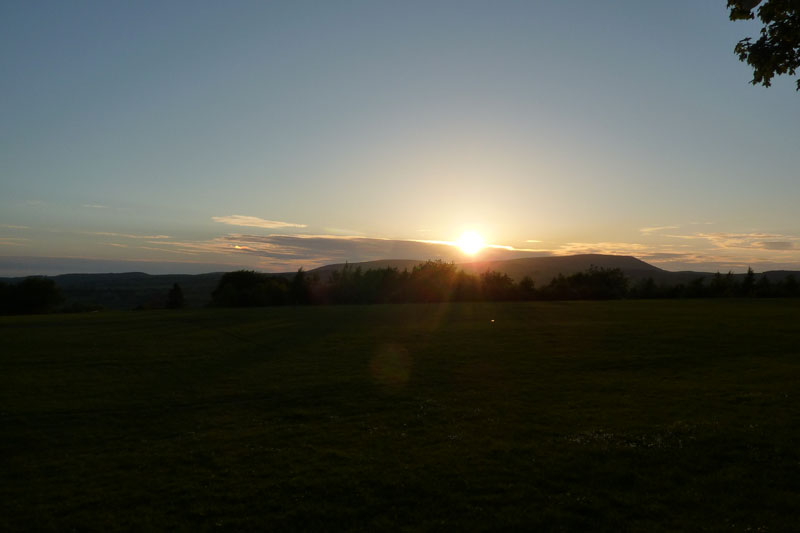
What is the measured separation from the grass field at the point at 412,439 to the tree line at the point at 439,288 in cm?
9322

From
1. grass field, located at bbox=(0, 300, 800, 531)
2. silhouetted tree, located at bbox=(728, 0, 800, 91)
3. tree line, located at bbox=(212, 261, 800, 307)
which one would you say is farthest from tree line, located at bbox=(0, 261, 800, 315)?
silhouetted tree, located at bbox=(728, 0, 800, 91)

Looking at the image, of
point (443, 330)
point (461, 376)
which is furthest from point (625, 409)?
point (443, 330)

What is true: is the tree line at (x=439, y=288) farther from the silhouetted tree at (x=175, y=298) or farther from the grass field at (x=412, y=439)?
the grass field at (x=412, y=439)

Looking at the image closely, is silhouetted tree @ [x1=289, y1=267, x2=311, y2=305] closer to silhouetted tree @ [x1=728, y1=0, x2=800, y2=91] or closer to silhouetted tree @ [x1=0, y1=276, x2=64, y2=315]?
silhouetted tree @ [x1=0, y1=276, x2=64, y2=315]

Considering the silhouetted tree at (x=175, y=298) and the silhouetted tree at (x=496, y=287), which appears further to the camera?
the silhouetted tree at (x=175, y=298)

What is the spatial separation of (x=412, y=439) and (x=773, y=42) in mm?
19536

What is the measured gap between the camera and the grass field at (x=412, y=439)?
13523mm

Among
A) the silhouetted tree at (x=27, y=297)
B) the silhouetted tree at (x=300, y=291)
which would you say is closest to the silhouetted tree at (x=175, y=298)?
the silhouetted tree at (x=27, y=297)

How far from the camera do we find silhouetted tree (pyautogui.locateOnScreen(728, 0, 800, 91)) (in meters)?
16.6

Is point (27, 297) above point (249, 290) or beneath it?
beneath

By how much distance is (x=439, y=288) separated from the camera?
141 m

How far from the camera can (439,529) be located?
12547mm

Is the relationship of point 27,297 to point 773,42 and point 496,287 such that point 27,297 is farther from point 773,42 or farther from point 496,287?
point 773,42

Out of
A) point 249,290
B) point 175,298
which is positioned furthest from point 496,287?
point 175,298
